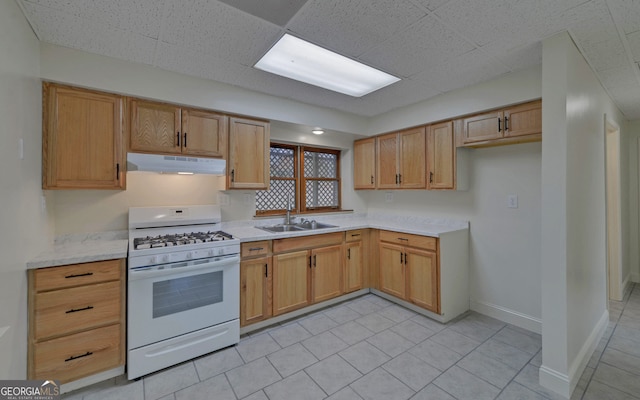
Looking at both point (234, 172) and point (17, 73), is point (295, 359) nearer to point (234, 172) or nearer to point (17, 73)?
point (234, 172)

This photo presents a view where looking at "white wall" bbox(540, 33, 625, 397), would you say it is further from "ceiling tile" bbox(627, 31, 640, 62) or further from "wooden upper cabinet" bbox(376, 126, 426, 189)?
"wooden upper cabinet" bbox(376, 126, 426, 189)

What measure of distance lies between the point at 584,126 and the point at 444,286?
71.8 inches

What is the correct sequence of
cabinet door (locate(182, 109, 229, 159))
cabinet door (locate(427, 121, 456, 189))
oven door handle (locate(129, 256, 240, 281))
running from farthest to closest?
cabinet door (locate(427, 121, 456, 189)) < cabinet door (locate(182, 109, 229, 159)) < oven door handle (locate(129, 256, 240, 281))

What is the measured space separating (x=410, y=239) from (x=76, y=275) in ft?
9.74

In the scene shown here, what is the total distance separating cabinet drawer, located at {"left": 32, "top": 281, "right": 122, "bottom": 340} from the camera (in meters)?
1.75

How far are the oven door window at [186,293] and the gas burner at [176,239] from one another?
0.28 m

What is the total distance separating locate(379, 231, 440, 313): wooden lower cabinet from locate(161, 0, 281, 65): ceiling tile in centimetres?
241

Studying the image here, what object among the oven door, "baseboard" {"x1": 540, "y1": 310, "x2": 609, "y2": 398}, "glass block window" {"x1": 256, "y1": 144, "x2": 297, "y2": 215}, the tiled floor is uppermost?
"glass block window" {"x1": 256, "y1": 144, "x2": 297, "y2": 215}

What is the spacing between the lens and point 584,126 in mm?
2152

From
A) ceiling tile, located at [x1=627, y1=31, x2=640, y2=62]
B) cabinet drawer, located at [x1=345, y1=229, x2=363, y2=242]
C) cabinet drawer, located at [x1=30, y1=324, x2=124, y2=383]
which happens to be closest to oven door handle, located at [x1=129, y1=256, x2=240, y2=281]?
cabinet drawer, located at [x1=30, y1=324, x2=124, y2=383]

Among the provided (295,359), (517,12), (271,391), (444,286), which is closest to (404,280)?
(444,286)

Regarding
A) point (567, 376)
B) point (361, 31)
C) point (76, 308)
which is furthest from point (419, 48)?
point (76, 308)

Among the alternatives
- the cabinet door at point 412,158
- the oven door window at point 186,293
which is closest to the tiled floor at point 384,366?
the oven door window at point 186,293

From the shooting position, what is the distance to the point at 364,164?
13.2 ft
